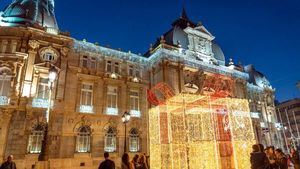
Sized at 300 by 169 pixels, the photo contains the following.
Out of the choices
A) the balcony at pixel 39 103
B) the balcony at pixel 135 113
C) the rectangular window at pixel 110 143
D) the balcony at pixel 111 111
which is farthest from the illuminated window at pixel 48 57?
the balcony at pixel 135 113

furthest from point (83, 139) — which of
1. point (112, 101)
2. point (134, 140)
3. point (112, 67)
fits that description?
point (112, 67)

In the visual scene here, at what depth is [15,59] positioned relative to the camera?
1906cm

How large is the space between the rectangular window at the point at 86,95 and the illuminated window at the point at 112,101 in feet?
5.67

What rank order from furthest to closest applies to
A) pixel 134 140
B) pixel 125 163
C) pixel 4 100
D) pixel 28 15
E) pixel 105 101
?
pixel 28 15
pixel 134 140
pixel 105 101
pixel 4 100
pixel 125 163

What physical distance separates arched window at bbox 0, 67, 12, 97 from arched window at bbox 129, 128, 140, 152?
37.0 ft

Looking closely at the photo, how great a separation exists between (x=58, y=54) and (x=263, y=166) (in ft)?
61.7

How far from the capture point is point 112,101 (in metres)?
22.8

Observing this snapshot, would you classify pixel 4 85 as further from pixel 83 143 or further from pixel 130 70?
pixel 130 70

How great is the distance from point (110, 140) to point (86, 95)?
15.9ft

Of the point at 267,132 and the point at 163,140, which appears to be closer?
the point at 163,140

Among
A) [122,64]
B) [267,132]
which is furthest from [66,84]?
[267,132]

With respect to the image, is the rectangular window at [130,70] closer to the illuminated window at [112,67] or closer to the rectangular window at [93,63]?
the illuminated window at [112,67]

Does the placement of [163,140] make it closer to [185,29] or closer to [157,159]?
[157,159]

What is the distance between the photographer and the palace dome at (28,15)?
71.1 feet
